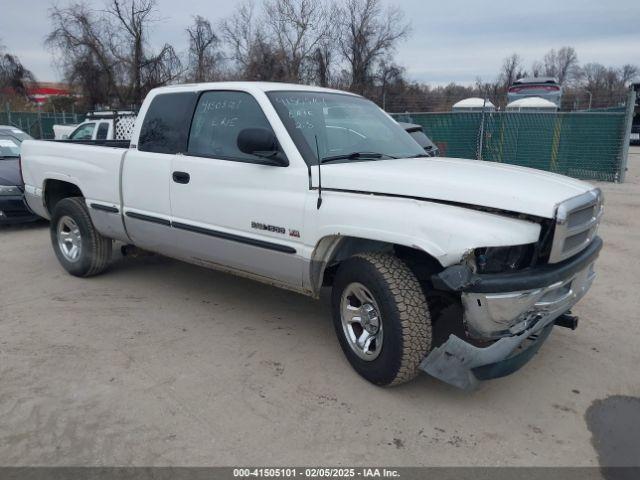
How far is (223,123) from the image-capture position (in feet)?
14.1

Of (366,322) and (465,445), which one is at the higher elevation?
(366,322)

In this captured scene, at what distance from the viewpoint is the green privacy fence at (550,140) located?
13180mm

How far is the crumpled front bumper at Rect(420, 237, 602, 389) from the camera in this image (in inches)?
113

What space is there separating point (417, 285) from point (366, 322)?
46cm

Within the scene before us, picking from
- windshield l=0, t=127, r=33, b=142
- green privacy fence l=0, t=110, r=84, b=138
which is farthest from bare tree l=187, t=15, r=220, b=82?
windshield l=0, t=127, r=33, b=142

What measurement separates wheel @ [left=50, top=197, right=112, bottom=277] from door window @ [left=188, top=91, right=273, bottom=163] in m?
1.75

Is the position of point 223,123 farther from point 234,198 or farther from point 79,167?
point 79,167

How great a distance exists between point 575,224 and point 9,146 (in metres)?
9.74

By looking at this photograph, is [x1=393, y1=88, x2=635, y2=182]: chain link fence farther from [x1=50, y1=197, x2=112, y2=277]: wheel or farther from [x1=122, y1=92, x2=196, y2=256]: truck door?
[x1=122, y1=92, x2=196, y2=256]: truck door

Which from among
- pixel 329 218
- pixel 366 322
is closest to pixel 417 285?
pixel 366 322

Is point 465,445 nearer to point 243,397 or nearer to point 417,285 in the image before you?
point 417,285

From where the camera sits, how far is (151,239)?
4.81m

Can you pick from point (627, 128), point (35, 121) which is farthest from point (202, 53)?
point (627, 128)

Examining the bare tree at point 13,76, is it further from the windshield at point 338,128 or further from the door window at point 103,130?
the windshield at point 338,128
